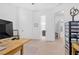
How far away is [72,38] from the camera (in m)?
3.57

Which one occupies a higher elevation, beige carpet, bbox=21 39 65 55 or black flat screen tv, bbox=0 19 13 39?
black flat screen tv, bbox=0 19 13 39

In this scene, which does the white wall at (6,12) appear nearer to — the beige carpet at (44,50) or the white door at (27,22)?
the beige carpet at (44,50)

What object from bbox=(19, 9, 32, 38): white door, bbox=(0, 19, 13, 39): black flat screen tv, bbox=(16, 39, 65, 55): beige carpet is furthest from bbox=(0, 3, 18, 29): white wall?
bbox=(0, 19, 13, 39): black flat screen tv

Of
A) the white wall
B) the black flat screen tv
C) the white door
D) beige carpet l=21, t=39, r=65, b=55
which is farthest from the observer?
the white door

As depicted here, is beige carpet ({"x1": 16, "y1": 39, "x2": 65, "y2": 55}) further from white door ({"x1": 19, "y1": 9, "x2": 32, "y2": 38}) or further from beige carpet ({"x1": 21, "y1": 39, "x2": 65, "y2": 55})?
white door ({"x1": 19, "y1": 9, "x2": 32, "y2": 38})

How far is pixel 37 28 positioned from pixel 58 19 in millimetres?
2829

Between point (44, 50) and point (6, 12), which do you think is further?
point (6, 12)

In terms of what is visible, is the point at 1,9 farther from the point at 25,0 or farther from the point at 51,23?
the point at 25,0

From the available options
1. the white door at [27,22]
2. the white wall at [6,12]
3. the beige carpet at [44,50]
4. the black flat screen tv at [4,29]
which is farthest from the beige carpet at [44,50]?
the black flat screen tv at [4,29]

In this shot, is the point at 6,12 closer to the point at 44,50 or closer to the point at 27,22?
the point at 44,50

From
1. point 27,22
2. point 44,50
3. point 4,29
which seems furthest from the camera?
point 27,22

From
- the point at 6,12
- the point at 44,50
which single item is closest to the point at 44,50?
the point at 44,50
